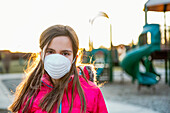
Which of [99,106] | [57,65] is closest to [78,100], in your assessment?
[99,106]

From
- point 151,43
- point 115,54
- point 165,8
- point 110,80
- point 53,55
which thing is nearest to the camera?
point 53,55

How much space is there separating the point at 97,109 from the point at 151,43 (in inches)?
290

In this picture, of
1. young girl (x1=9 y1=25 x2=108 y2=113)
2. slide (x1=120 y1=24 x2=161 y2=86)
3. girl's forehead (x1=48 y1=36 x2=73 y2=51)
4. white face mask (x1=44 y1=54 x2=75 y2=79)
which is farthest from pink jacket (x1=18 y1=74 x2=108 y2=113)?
slide (x1=120 y1=24 x2=161 y2=86)

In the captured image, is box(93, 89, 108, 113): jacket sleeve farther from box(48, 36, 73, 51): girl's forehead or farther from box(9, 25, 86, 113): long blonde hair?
box(48, 36, 73, 51): girl's forehead

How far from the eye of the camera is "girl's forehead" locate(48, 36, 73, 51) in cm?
177

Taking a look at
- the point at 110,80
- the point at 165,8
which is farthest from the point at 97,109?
the point at 110,80

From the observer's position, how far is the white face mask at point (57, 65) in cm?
170

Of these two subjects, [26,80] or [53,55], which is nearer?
[53,55]

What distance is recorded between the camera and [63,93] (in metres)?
1.80

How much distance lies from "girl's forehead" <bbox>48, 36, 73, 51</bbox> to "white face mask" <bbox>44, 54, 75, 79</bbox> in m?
0.08

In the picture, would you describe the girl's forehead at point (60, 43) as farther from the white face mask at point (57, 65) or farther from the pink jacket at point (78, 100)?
the pink jacket at point (78, 100)

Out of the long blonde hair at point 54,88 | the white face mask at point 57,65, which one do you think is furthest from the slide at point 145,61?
the white face mask at point 57,65

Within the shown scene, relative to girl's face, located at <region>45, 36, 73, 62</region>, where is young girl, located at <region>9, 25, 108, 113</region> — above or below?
below

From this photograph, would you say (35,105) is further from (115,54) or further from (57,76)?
(115,54)
